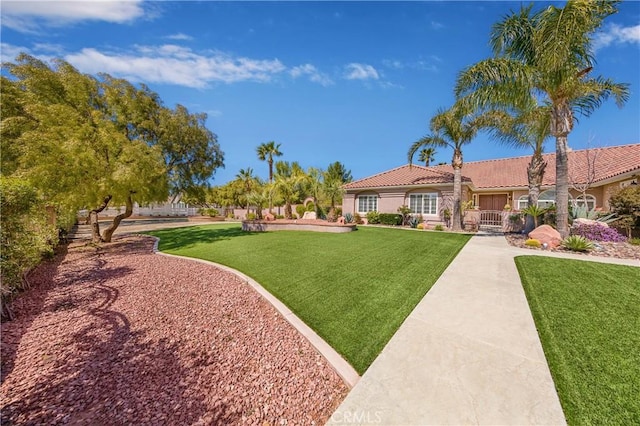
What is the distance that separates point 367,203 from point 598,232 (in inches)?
581

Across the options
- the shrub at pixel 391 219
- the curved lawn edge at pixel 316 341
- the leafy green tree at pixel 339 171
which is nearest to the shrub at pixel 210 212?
the leafy green tree at pixel 339 171

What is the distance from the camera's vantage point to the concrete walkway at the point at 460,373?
7.94 feet

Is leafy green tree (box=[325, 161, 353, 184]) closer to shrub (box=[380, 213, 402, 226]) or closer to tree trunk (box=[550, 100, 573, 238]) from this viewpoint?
shrub (box=[380, 213, 402, 226])

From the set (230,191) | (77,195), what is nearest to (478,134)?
(77,195)

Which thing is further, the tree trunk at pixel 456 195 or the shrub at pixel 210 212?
the shrub at pixel 210 212

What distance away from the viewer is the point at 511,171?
2327 cm

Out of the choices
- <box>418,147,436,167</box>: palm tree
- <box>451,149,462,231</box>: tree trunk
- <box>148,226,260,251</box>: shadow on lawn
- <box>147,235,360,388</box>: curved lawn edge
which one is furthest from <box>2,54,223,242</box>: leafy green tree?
<box>418,147,436,167</box>: palm tree

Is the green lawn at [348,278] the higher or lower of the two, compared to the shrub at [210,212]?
lower

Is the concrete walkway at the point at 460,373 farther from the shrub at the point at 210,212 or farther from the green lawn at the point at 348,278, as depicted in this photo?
the shrub at the point at 210,212

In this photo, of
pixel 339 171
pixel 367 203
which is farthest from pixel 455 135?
pixel 339 171

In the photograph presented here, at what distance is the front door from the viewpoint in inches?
886

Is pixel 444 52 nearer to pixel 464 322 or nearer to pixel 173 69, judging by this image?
pixel 173 69

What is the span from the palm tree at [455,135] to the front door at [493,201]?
8481mm

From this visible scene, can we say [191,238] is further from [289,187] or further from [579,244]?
[579,244]
